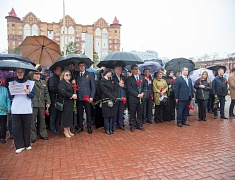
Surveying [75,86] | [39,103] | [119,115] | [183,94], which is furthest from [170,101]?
[39,103]

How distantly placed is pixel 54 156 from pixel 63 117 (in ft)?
4.40

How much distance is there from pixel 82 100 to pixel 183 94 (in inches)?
127

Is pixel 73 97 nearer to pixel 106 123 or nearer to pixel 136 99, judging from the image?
pixel 106 123

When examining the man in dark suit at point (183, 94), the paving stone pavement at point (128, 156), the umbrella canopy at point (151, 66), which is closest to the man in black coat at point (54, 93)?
the paving stone pavement at point (128, 156)

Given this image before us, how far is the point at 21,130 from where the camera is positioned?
165 inches

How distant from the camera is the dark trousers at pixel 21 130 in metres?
4.14

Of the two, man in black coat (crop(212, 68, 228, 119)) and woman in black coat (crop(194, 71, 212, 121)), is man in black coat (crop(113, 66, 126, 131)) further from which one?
man in black coat (crop(212, 68, 228, 119))

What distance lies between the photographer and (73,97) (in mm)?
5000

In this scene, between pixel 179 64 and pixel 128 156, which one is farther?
pixel 179 64

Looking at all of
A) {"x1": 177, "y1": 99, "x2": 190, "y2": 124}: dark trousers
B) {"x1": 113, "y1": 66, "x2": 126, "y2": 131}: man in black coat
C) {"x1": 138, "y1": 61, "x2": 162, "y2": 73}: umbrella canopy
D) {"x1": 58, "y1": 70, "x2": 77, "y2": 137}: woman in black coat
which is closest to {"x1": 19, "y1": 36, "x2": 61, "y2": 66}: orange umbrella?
{"x1": 58, "y1": 70, "x2": 77, "y2": 137}: woman in black coat

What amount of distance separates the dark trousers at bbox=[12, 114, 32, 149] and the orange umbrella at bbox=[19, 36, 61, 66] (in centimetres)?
260

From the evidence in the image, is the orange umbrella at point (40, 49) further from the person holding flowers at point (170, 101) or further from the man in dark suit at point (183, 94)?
the man in dark suit at point (183, 94)

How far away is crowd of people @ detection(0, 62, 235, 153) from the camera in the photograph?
13.9ft

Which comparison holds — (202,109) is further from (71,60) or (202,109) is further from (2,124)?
(2,124)
